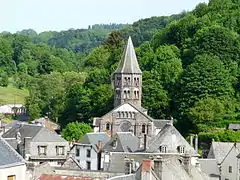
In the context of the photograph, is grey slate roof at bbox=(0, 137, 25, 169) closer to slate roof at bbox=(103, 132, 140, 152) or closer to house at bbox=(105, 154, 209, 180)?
house at bbox=(105, 154, 209, 180)

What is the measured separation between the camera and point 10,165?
1097 inches

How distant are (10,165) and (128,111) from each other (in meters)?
64.9

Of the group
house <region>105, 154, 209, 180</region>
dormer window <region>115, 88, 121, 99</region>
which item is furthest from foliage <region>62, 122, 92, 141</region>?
house <region>105, 154, 209, 180</region>

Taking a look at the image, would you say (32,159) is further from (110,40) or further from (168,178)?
(110,40)

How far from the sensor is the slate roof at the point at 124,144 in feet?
224

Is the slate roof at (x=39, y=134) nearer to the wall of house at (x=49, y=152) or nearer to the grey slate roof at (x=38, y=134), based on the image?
the grey slate roof at (x=38, y=134)

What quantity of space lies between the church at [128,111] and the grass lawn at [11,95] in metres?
62.7

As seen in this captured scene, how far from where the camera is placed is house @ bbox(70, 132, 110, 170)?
234 ft

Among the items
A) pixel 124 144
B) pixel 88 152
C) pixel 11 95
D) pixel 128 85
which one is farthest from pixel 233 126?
pixel 11 95

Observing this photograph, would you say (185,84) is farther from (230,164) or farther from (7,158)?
(7,158)

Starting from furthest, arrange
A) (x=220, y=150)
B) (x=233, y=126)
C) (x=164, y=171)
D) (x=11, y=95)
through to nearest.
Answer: (x=11, y=95) < (x=233, y=126) < (x=220, y=150) < (x=164, y=171)

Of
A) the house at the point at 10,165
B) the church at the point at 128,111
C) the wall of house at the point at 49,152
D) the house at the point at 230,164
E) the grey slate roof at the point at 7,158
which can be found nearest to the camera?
the house at the point at 10,165

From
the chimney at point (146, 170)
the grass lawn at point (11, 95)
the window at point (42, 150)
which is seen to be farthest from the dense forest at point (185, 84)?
the chimney at point (146, 170)

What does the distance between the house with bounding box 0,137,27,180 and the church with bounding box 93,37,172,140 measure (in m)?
58.1
